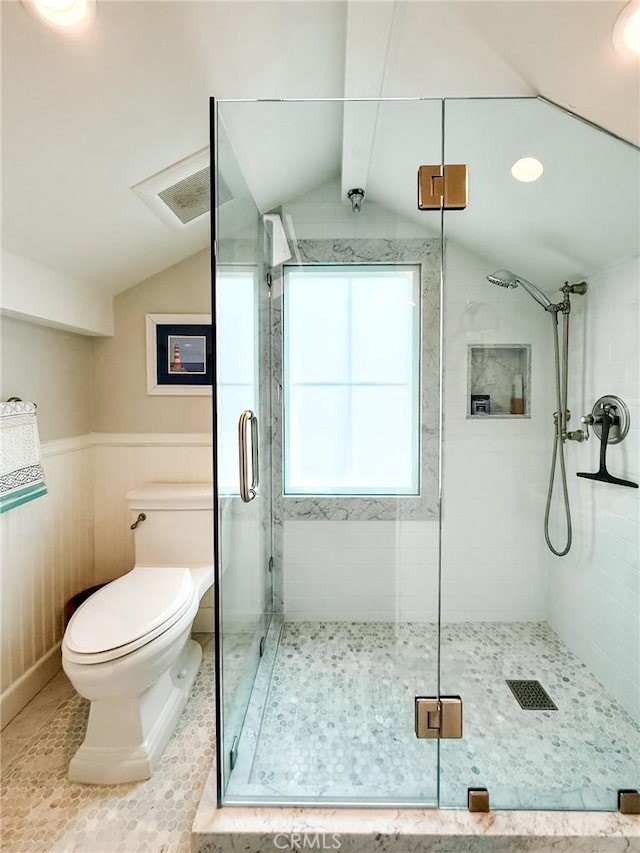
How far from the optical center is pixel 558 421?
1.54 metres

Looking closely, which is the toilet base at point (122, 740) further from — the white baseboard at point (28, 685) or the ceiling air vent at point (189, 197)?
the ceiling air vent at point (189, 197)

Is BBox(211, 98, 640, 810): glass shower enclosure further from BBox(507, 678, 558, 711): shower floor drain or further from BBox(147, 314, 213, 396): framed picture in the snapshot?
BBox(147, 314, 213, 396): framed picture

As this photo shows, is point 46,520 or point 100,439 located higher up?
point 100,439

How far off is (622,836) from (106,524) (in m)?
2.29

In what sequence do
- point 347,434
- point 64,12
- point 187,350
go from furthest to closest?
point 187,350 < point 347,434 < point 64,12

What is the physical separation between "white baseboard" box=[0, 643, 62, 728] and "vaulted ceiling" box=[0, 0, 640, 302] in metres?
1.64

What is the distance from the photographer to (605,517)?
60.1 inches

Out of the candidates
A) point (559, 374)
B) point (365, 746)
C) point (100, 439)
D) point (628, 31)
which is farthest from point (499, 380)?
point (100, 439)

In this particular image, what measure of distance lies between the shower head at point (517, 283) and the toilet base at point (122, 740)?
1.91m

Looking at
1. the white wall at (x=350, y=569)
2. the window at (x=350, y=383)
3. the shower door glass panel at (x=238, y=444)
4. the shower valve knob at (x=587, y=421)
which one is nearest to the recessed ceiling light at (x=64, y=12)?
the shower door glass panel at (x=238, y=444)

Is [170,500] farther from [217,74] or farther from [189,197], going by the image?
[217,74]

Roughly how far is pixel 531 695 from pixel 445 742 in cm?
39

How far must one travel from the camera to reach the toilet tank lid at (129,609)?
1343 mm
